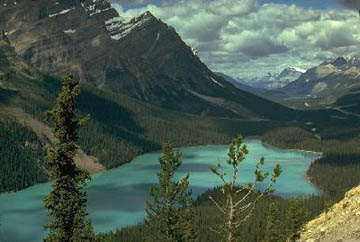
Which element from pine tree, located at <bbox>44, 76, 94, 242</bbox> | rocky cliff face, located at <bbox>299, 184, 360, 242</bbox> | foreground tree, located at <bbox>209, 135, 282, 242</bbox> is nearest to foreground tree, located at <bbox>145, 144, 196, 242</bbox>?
rocky cliff face, located at <bbox>299, 184, 360, 242</bbox>

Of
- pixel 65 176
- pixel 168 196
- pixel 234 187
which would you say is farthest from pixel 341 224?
pixel 234 187

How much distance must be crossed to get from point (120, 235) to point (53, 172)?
134 meters

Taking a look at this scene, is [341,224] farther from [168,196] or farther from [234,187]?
[234,187]

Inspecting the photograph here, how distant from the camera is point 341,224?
63250 mm

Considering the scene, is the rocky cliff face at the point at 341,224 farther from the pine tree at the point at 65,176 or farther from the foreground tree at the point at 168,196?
the pine tree at the point at 65,176

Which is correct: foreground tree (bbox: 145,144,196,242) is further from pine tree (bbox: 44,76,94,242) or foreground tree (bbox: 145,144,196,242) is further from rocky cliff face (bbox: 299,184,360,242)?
pine tree (bbox: 44,76,94,242)

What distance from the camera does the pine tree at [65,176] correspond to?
46125 mm

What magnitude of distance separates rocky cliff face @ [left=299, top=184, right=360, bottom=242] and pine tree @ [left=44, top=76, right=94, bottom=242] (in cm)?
2898

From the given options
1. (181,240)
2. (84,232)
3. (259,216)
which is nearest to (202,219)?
(259,216)

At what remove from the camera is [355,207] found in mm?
66750

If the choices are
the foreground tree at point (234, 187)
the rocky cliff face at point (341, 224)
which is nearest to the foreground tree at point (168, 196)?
the rocky cliff face at point (341, 224)

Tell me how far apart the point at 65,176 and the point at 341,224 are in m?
35.0

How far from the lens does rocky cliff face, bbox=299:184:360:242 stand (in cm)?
5866

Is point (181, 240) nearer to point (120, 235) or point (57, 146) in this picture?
point (57, 146)
